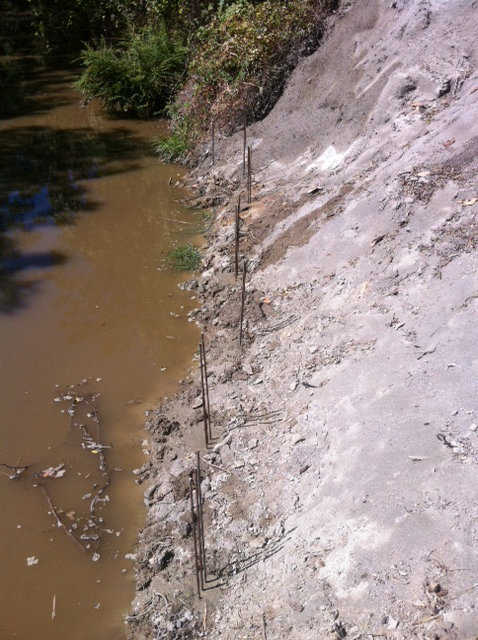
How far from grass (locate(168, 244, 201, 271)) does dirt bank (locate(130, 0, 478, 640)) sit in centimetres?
36

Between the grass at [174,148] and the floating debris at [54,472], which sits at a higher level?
the grass at [174,148]

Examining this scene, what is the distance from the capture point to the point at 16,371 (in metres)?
6.21

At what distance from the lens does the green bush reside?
38.5ft

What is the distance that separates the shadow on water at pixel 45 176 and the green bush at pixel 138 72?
0.73 m

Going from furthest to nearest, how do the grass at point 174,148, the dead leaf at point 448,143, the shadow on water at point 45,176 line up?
the grass at point 174,148
the shadow on water at point 45,176
the dead leaf at point 448,143

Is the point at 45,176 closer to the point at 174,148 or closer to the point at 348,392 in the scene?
the point at 174,148

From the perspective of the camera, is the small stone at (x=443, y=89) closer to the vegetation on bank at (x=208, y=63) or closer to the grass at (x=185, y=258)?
the vegetation on bank at (x=208, y=63)

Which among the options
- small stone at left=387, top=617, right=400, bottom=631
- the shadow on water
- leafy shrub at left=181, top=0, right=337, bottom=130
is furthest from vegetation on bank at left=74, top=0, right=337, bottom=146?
small stone at left=387, top=617, right=400, bottom=631

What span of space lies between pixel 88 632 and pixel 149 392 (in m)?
2.36

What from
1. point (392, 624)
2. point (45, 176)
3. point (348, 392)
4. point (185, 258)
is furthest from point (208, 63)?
point (392, 624)

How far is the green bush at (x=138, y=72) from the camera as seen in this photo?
11.7m

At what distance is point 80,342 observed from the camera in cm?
663

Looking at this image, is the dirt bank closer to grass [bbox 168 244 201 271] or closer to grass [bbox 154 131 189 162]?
grass [bbox 168 244 201 271]

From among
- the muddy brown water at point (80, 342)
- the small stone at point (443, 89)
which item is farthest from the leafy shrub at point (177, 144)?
the small stone at point (443, 89)
